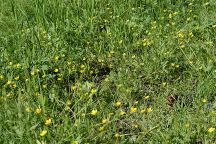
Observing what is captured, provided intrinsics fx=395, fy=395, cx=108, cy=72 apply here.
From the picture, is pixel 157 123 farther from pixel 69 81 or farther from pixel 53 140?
pixel 69 81

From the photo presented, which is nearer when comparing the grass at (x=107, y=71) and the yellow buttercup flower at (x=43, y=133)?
the yellow buttercup flower at (x=43, y=133)

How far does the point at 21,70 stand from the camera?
3602 mm

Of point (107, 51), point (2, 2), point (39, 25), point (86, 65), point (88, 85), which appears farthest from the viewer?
point (2, 2)

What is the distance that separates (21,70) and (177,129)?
5.24ft

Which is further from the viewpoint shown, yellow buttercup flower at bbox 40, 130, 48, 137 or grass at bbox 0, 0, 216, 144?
grass at bbox 0, 0, 216, 144

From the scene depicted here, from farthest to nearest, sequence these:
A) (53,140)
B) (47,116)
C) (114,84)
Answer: (114,84), (47,116), (53,140)

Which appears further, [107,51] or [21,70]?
[107,51]

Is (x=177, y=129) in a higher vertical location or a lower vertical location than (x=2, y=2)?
lower

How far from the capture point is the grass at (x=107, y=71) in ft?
8.96

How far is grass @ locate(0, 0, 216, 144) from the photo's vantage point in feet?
8.96

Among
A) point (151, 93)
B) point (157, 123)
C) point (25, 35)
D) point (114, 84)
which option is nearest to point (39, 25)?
point (25, 35)

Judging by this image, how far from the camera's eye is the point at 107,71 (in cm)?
382

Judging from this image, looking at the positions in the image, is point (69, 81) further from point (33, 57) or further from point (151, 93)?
point (151, 93)

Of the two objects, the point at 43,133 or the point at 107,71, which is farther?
the point at 107,71
